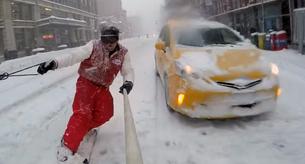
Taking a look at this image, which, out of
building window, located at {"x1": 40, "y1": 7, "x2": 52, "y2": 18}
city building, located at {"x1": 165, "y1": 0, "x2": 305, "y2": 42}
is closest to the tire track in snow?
city building, located at {"x1": 165, "y1": 0, "x2": 305, "y2": 42}

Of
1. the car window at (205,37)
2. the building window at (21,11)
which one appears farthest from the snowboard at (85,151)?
the building window at (21,11)

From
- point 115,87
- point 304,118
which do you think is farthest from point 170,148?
point 115,87

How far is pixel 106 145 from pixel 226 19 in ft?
121

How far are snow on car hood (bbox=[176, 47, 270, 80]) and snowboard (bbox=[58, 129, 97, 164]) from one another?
5.74ft

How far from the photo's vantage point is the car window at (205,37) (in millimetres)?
7324

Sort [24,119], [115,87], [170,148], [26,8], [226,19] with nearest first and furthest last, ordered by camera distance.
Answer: [170,148] → [24,119] → [115,87] → [226,19] → [26,8]

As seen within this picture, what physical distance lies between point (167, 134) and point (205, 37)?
2722mm

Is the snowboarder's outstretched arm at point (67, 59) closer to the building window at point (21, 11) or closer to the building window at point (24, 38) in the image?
the building window at point (24, 38)

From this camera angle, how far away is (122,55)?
5.04m

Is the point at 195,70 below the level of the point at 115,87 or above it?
above

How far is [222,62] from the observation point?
234 inches

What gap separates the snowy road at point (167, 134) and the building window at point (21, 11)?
42750mm

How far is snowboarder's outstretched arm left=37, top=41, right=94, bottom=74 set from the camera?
4219 mm

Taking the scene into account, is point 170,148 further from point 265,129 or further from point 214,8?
point 214,8
